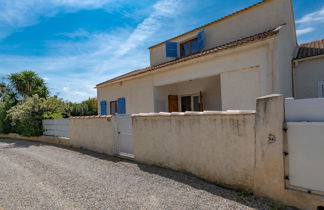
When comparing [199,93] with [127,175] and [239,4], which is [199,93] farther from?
[127,175]

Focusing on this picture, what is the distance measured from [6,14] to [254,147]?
1167 centimetres

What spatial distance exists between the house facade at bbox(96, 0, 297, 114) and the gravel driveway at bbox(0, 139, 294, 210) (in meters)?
4.27

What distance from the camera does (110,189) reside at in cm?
463

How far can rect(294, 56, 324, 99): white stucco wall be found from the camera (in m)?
8.55

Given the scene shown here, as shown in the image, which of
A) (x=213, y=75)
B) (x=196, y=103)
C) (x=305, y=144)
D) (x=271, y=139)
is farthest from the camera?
(x=196, y=103)

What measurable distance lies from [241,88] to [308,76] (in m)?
3.81

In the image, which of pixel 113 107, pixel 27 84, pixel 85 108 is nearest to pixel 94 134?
pixel 113 107

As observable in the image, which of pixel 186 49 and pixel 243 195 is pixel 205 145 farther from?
pixel 186 49

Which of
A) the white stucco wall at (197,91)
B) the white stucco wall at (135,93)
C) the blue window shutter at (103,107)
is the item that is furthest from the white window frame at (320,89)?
the blue window shutter at (103,107)

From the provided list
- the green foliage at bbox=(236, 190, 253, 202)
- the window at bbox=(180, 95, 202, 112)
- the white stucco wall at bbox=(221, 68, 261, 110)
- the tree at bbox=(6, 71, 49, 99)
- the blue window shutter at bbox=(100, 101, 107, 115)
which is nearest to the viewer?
the green foliage at bbox=(236, 190, 253, 202)

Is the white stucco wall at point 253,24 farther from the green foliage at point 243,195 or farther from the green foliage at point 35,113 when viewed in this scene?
the green foliage at point 35,113

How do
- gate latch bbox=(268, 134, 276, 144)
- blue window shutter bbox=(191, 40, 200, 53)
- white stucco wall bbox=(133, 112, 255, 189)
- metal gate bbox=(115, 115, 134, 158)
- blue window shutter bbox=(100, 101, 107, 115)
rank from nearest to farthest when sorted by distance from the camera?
gate latch bbox=(268, 134, 276, 144)
white stucco wall bbox=(133, 112, 255, 189)
metal gate bbox=(115, 115, 134, 158)
blue window shutter bbox=(191, 40, 200, 53)
blue window shutter bbox=(100, 101, 107, 115)

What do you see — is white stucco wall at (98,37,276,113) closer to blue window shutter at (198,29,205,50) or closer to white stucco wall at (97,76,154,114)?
white stucco wall at (97,76,154,114)

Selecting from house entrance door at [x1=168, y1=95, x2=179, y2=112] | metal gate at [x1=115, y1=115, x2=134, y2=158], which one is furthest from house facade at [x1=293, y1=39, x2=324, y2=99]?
metal gate at [x1=115, y1=115, x2=134, y2=158]
